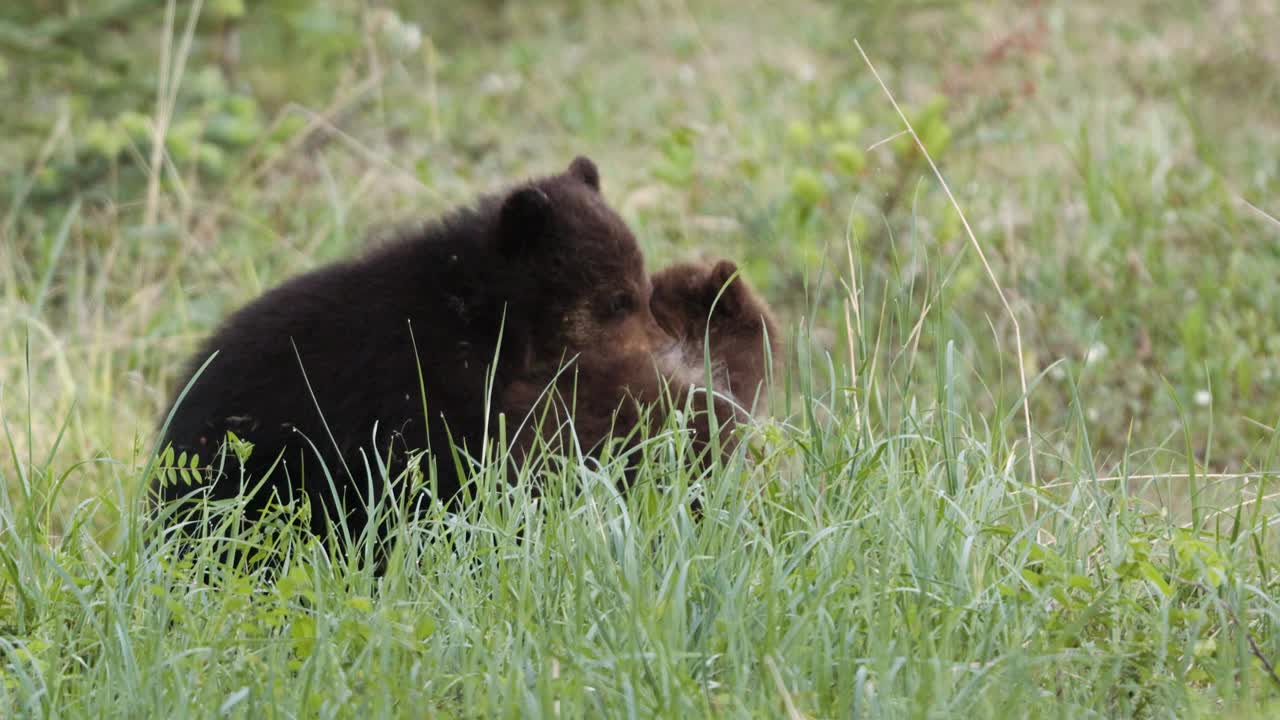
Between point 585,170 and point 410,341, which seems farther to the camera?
point 585,170

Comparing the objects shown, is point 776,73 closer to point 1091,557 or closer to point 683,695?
point 1091,557

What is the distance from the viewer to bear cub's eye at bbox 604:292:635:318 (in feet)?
14.8

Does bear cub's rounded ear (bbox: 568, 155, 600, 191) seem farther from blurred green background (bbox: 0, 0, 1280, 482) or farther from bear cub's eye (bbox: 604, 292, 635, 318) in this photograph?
blurred green background (bbox: 0, 0, 1280, 482)

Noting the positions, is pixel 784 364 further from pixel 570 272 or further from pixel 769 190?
pixel 769 190

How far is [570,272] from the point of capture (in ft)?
14.5

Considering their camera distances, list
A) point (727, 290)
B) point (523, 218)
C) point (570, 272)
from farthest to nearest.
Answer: point (727, 290), point (570, 272), point (523, 218)

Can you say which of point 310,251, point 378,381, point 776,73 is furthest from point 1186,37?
point 378,381

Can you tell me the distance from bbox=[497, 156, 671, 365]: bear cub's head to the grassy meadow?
0.52 m

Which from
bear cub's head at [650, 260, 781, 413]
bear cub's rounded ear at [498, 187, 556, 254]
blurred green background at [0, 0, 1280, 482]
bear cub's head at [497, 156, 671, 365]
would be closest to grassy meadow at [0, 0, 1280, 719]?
blurred green background at [0, 0, 1280, 482]

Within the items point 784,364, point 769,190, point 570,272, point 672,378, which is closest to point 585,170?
point 570,272

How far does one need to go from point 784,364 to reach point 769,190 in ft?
9.22

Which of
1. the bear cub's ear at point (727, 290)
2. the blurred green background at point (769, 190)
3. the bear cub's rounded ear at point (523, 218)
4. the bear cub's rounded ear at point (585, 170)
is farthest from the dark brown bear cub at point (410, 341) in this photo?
the blurred green background at point (769, 190)

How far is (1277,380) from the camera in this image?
19.3ft

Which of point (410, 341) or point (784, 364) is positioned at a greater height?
point (410, 341)
